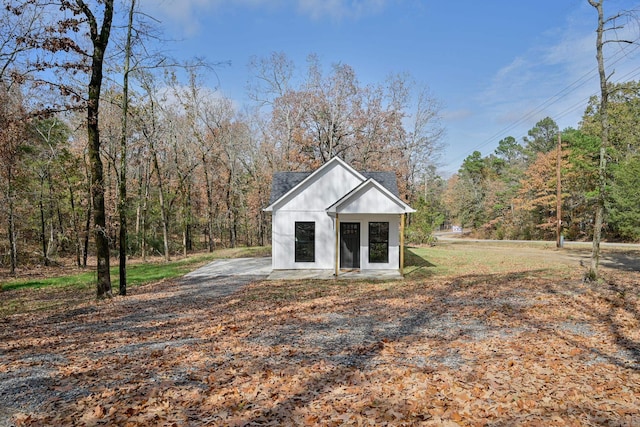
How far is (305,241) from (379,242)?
11.3 feet

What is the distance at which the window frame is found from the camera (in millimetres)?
16203

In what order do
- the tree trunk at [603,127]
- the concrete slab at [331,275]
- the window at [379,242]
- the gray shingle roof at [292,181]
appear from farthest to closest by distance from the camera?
the gray shingle roof at [292,181] → the window at [379,242] → the concrete slab at [331,275] → the tree trunk at [603,127]

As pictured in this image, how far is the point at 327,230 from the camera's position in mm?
16172

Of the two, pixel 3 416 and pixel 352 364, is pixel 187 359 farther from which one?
pixel 352 364

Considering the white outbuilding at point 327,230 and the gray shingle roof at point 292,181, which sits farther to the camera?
the gray shingle roof at point 292,181

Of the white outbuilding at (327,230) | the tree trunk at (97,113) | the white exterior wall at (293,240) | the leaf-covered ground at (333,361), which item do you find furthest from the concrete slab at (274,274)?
the tree trunk at (97,113)

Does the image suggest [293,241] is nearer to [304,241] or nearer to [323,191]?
[304,241]

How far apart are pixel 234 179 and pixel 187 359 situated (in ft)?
92.1

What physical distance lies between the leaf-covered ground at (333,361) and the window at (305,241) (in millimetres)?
6383

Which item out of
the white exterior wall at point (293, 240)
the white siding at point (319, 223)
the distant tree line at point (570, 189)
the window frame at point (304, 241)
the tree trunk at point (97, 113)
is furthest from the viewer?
the distant tree line at point (570, 189)

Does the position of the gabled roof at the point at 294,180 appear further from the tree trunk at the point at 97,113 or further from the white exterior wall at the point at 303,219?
the tree trunk at the point at 97,113

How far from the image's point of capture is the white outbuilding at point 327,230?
15812mm

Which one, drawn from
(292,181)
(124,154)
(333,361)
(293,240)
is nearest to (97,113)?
(124,154)

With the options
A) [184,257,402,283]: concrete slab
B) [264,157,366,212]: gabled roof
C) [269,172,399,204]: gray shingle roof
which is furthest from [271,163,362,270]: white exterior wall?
[269,172,399,204]: gray shingle roof
